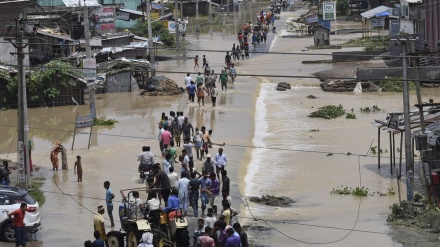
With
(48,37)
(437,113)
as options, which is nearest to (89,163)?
(437,113)

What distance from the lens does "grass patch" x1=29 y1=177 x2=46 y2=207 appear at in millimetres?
24531

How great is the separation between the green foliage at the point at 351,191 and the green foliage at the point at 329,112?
13.0 m

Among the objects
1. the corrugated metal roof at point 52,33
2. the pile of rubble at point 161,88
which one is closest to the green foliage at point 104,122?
the pile of rubble at point 161,88

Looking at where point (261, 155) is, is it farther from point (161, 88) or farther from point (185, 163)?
point (161, 88)

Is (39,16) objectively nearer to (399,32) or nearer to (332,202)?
(399,32)

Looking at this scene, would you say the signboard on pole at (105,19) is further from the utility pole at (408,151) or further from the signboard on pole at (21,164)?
the utility pole at (408,151)

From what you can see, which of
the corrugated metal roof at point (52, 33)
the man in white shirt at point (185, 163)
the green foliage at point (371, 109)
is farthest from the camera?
the corrugated metal roof at point (52, 33)

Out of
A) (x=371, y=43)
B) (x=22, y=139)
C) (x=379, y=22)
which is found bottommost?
(x=22, y=139)

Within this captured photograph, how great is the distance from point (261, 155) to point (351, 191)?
6.22m

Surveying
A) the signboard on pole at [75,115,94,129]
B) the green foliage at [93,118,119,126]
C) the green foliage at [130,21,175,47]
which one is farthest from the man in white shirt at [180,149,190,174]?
the green foliage at [130,21,175,47]

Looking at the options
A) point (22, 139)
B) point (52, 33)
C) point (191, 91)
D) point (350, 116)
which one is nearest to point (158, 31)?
point (52, 33)

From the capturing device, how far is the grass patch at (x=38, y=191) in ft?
80.5

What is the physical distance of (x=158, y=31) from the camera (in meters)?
66.8

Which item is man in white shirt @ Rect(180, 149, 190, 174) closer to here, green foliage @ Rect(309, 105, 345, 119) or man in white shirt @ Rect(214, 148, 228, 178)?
man in white shirt @ Rect(214, 148, 228, 178)
